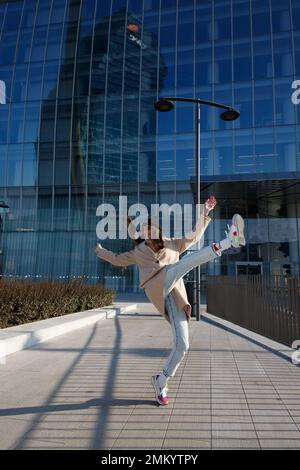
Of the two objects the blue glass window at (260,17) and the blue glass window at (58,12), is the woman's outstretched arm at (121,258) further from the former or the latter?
the blue glass window at (58,12)

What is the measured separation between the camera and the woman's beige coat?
187 inches

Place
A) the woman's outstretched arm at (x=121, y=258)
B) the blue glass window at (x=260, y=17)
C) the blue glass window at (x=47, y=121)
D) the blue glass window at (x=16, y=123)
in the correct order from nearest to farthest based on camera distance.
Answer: the woman's outstretched arm at (x=121, y=258)
the blue glass window at (x=260, y=17)
the blue glass window at (x=47, y=121)
the blue glass window at (x=16, y=123)

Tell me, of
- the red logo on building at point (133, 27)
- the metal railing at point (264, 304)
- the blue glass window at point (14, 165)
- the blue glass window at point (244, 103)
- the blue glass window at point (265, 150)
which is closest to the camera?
the metal railing at point (264, 304)

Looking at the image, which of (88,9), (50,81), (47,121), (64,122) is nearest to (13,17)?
(88,9)

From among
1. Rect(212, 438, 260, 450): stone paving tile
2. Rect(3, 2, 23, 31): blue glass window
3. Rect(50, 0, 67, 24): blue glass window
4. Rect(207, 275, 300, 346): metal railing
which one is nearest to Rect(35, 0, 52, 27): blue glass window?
Rect(50, 0, 67, 24): blue glass window

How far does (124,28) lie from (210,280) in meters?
24.7

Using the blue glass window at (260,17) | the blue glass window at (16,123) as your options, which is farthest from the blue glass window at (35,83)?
the blue glass window at (260,17)

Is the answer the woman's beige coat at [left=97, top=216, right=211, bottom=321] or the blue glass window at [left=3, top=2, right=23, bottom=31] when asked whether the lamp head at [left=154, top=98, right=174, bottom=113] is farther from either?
the blue glass window at [left=3, top=2, right=23, bottom=31]

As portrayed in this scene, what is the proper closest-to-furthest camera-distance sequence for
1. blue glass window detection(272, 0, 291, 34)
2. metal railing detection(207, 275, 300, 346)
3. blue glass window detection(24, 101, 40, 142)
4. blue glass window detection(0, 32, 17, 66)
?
metal railing detection(207, 275, 300, 346)
blue glass window detection(272, 0, 291, 34)
blue glass window detection(24, 101, 40, 142)
blue glass window detection(0, 32, 17, 66)

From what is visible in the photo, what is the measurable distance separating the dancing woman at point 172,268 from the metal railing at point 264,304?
422cm

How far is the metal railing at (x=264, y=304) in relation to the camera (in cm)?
859

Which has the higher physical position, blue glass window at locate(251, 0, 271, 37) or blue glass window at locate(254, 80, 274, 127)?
blue glass window at locate(251, 0, 271, 37)

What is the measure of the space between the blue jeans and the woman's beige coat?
57 mm
